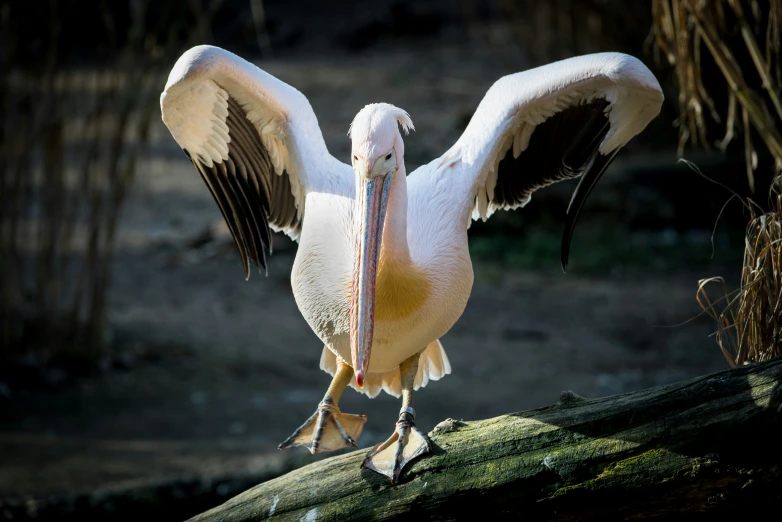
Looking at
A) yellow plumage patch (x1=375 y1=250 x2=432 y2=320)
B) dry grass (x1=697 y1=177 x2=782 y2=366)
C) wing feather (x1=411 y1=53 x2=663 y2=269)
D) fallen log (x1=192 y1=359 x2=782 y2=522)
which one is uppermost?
wing feather (x1=411 y1=53 x2=663 y2=269)

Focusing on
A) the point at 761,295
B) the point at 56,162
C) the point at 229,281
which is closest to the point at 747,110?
the point at 761,295

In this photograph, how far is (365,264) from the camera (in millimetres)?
2688

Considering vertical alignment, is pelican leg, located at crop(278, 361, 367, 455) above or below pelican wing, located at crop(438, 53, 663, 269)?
below

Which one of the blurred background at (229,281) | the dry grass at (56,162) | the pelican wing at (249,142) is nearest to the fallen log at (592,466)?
the blurred background at (229,281)

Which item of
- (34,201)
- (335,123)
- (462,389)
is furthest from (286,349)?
(335,123)

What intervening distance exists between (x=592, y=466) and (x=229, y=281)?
5291 mm

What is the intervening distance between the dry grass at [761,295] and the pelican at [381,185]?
0.57 metres

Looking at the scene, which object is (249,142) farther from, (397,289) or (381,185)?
(397,289)

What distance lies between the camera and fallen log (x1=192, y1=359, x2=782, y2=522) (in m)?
2.26

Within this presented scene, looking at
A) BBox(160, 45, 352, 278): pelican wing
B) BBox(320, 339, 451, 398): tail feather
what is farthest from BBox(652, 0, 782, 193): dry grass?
BBox(160, 45, 352, 278): pelican wing

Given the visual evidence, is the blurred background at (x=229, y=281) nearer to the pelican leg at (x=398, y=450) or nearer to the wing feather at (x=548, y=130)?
the wing feather at (x=548, y=130)

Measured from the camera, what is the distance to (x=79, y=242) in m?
7.82

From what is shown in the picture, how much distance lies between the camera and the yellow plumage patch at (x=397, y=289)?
2.80 meters

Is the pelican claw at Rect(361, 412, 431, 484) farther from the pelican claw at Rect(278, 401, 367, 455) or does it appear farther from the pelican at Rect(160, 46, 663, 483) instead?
the pelican claw at Rect(278, 401, 367, 455)
